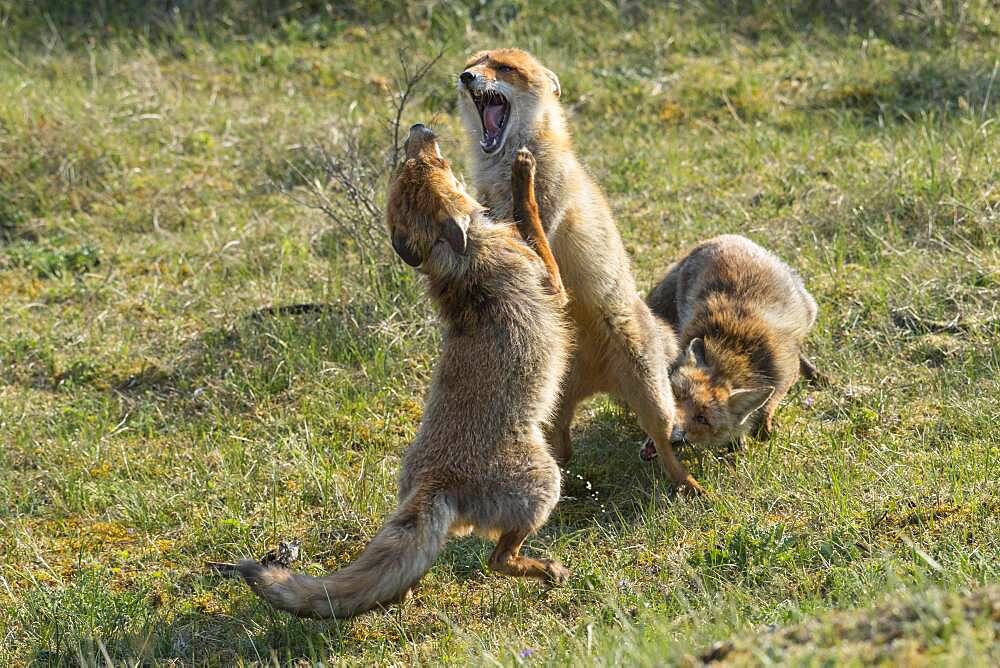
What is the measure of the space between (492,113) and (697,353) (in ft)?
6.21

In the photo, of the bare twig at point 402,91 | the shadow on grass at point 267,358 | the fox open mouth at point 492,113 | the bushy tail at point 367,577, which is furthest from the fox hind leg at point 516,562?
the bare twig at point 402,91

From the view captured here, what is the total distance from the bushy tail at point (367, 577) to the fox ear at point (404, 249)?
4.22 feet

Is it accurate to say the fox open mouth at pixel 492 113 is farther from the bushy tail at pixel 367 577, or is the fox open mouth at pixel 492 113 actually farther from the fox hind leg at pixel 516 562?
the bushy tail at pixel 367 577

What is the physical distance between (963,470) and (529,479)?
2167 millimetres

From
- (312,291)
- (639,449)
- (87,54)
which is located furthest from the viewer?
(87,54)

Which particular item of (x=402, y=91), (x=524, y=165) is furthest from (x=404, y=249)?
(x=402, y=91)

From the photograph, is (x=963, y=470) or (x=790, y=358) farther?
(x=790, y=358)

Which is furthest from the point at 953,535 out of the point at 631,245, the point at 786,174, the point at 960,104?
the point at 960,104

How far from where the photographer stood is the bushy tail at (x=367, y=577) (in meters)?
4.81

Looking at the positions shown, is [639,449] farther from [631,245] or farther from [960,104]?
[960,104]

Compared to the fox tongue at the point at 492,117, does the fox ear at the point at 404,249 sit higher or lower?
lower

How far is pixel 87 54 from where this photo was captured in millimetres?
11555

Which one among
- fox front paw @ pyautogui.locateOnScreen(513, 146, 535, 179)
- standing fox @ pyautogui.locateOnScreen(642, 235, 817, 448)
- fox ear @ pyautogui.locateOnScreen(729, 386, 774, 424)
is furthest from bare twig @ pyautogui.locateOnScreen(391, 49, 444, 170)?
fox ear @ pyautogui.locateOnScreen(729, 386, 774, 424)

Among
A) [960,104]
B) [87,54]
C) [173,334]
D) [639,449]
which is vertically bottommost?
[639,449]
